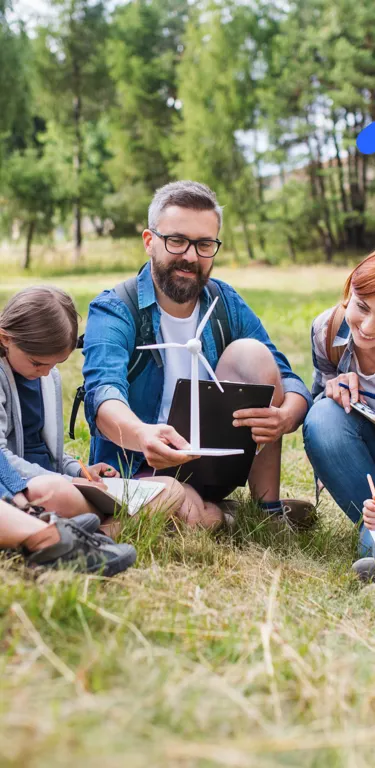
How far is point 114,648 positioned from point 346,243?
27852 millimetres

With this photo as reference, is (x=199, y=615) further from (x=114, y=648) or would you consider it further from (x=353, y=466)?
(x=353, y=466)

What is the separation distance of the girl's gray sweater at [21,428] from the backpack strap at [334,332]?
1.10 m

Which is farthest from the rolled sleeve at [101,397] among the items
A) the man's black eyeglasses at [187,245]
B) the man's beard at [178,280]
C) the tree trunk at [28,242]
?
the tree trunk at [28,242]

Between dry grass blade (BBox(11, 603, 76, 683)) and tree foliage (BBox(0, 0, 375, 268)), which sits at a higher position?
tree foliage (BBox(0, 0, 375, 268))

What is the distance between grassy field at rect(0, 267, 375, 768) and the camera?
1.41 m

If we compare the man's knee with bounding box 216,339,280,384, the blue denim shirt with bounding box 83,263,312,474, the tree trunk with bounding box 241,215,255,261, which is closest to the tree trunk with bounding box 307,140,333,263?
the tree trunk with bounding box 241,215,255,261

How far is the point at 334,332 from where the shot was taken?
3271mm

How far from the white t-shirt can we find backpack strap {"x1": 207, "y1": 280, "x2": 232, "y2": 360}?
0.08 meters

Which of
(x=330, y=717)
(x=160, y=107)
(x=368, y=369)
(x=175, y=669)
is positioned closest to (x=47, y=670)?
(x=175, y=669)

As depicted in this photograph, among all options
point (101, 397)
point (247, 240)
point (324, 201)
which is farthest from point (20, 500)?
point (247, 240)

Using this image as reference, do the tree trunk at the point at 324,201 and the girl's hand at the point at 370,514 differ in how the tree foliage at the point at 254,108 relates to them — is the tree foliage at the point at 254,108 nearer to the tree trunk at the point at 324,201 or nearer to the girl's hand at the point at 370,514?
the tree trunk at the point at 324,201

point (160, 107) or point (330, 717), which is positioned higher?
point (160, 107)

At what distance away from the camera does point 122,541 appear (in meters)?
2.70

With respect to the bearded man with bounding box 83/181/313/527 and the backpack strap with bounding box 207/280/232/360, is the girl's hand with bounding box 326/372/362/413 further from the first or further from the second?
the backpack strap with bounding box 207/280/232/360
